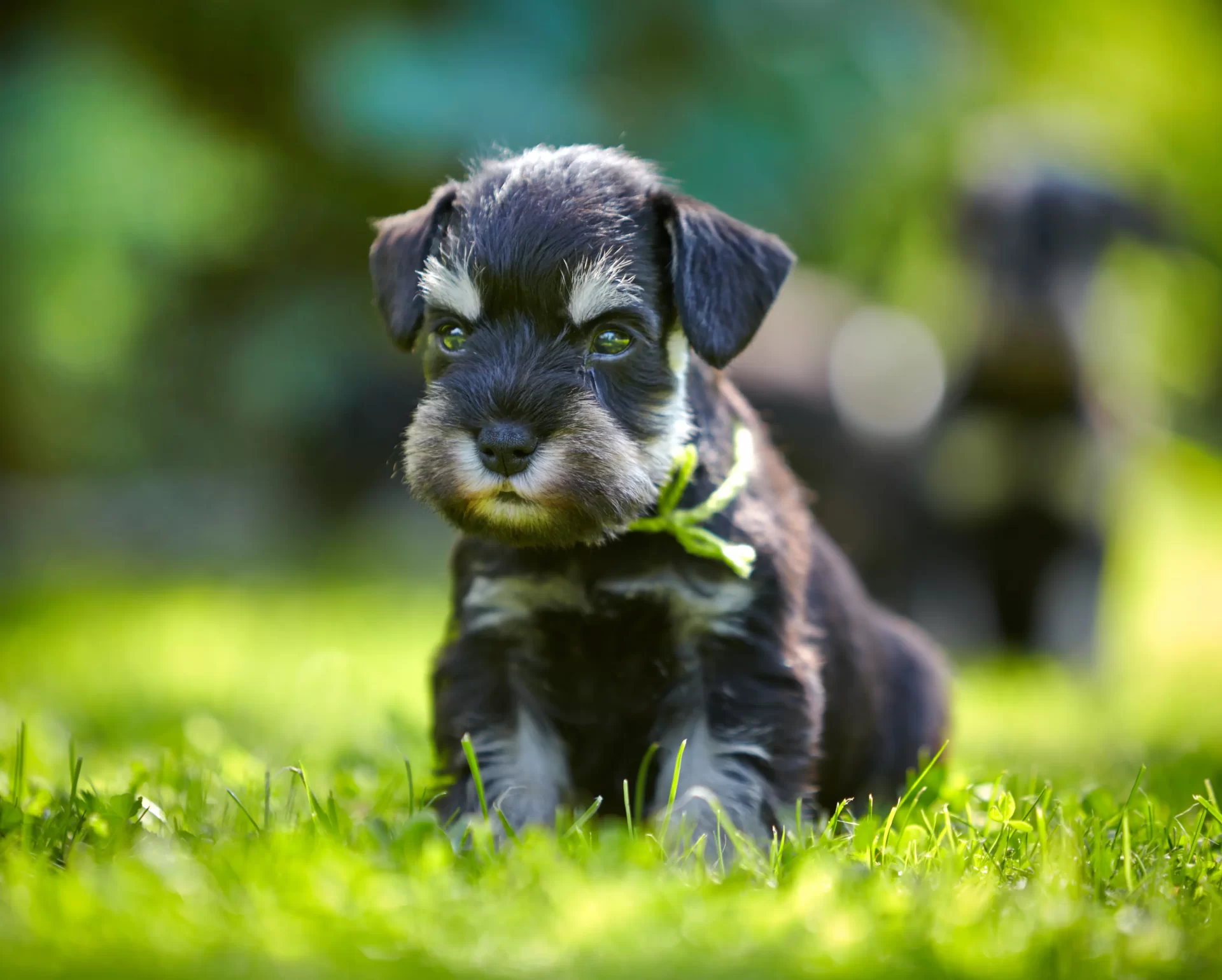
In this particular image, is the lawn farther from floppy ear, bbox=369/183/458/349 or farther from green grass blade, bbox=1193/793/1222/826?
floppy ear, bbox=369/183/458/349

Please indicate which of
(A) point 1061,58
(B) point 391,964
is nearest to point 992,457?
(B) point 391,964

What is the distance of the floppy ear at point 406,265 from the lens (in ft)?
11.1

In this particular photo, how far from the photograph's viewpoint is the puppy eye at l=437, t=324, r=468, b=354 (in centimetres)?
328

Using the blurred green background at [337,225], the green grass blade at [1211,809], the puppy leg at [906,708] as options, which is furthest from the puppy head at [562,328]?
the blurred green background at [337,225]

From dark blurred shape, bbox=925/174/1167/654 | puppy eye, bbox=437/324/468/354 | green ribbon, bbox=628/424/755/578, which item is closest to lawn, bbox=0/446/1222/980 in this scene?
green ribbon, bbox=628/424/755/578

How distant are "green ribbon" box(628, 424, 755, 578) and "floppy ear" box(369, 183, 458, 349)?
2.72 feet

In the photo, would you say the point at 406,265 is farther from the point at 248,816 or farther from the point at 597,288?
the point at 248,816

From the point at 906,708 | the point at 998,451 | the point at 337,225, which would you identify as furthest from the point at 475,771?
the point at 337,225

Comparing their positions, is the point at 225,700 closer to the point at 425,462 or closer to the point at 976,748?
the point at 425,462

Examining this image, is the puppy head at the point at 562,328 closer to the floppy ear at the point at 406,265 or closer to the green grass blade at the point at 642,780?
the floppy ear at the point at 406,265

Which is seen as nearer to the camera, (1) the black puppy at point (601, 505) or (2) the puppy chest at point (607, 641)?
(1) the black puppy at point (601, 505)

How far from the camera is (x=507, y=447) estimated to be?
2.90m

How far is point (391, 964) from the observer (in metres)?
1.92

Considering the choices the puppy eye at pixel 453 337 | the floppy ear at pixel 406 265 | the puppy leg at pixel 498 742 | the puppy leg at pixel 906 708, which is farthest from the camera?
the puppy leg at pixel 906 708
